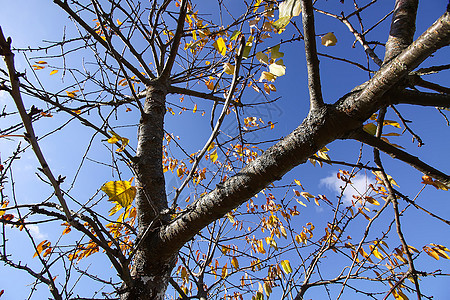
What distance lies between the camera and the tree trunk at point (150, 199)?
1.12 meters

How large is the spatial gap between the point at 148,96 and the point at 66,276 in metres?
1.48

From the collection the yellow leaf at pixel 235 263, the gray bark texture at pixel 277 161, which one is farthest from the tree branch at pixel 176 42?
the yellow leaf at pixel 235 263

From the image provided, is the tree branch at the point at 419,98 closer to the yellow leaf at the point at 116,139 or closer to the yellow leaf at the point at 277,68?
the yellow leaf at the point at 277,68

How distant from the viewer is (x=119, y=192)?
38.2 inches

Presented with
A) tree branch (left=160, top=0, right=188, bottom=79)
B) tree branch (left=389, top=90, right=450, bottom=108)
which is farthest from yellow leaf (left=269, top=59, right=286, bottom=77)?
tree branch (left=160, top=0, right=188, bottom=79)

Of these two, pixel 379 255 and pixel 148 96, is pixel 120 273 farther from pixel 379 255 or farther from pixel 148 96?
pixel 379 255

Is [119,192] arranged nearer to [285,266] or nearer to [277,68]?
[277,68]

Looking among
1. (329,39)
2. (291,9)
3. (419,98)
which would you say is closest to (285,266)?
(419,98)

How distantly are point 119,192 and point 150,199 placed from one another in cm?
15

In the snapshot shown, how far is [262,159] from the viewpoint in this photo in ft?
2.96

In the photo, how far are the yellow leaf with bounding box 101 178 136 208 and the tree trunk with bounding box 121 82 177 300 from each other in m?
0.06

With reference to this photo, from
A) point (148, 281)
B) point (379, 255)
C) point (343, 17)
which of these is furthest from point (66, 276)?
point (343, 17)

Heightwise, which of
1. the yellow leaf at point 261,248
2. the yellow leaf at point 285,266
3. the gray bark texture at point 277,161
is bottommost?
the yellow leaf at point 285,266

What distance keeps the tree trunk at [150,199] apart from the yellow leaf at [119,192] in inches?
2.5
